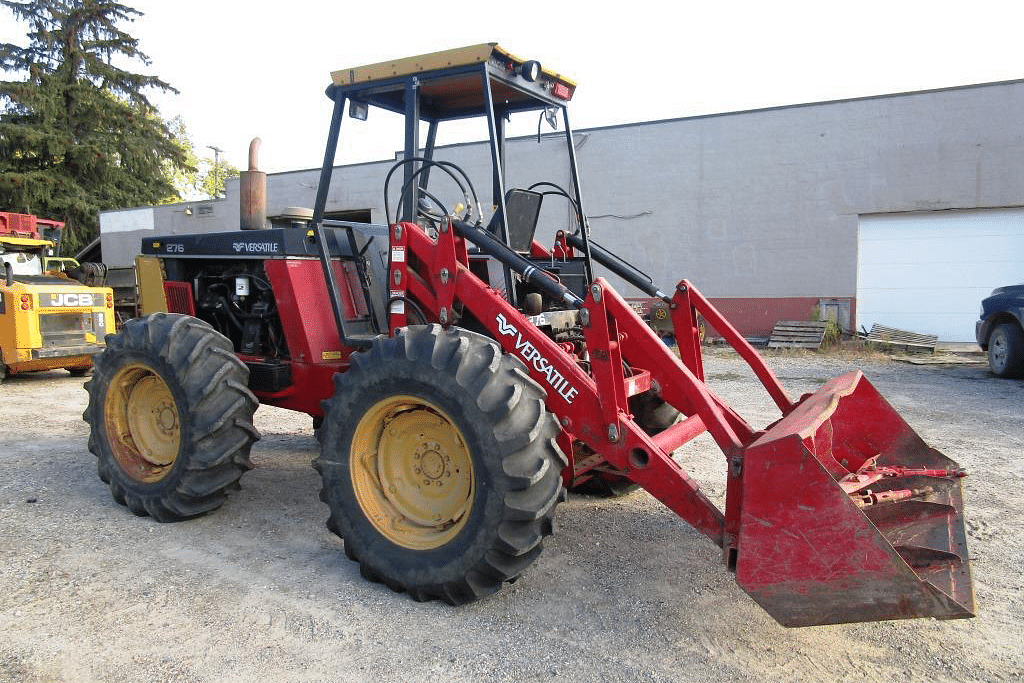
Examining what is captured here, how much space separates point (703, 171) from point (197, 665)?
1655 centimetres

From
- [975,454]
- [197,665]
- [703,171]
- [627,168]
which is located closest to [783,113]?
[703,171]

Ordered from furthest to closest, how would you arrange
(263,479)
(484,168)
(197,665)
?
(484,168) → (263,479) → (197,665)

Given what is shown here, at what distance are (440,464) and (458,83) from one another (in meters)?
2.28

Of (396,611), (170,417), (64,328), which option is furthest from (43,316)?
(396,611)

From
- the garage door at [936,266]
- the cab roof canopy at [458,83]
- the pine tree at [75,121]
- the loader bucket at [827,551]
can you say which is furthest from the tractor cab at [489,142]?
the pine tree at [75,121]

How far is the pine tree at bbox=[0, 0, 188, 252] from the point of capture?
86.6 ft

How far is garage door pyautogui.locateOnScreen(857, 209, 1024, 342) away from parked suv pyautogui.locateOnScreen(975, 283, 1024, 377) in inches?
183

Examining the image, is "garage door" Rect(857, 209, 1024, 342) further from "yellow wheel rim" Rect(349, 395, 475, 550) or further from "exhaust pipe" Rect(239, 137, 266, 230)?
"yellow wheel rim" Rect(349, 395, 475, 550)

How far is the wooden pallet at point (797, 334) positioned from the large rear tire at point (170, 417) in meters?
13.4

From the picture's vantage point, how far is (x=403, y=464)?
157 inches

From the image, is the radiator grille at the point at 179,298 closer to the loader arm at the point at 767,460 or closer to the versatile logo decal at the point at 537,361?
the loader arm at the point at 767,460

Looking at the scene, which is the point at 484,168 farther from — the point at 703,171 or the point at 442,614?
the point at 442,614

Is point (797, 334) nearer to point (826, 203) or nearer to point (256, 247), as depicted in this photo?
point (826, 203)

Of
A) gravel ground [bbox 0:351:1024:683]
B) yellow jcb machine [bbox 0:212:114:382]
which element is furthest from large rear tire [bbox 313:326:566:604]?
yellow jcb machine [bbox 0:212:114:382]
